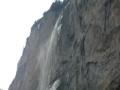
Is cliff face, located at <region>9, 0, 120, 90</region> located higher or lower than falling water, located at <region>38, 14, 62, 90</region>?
lower

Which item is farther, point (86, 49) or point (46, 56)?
point (46, 56)

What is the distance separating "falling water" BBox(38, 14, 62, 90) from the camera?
97.1 feet

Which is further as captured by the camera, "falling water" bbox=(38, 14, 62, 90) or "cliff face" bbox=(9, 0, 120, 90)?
"falling water" bbox=(38, 14, 62, 90)

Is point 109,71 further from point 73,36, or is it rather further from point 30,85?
point 30,85

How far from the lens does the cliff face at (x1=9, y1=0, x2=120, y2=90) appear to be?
1868 centimetres

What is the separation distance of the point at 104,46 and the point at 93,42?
60.6 inches

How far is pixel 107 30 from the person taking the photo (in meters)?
19.5

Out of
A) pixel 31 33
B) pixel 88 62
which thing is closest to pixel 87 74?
pixel 88 62

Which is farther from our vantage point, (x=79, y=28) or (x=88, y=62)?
(x=79, y=28)

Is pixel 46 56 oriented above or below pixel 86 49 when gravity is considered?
above

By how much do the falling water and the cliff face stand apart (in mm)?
92

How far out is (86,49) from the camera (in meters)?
21.8

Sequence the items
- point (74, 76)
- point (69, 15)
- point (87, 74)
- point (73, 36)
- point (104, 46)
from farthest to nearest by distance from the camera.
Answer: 1. point (69, 15)
2. point (73, 36)
3. point (74, 76)
4. point (87, 74)
5. point (104, 46)

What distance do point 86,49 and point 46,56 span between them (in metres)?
12.0
